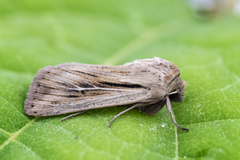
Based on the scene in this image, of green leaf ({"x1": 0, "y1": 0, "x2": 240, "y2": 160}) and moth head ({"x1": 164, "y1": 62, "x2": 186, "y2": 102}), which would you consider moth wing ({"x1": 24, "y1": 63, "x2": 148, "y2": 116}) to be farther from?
moth head ({"x1": 164, "y1": 62, "x2": 186, "y2": 102})

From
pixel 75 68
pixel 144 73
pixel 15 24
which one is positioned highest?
pixel 144 73

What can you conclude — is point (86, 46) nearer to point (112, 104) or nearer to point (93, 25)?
point (93, 25)

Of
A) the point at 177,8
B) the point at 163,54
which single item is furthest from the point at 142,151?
the point at 177,8

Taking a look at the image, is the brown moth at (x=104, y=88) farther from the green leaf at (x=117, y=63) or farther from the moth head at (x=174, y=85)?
the green leaf at (x=117, y=63)

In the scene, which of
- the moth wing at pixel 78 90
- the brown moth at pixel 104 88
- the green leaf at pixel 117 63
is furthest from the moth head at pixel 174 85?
the moth wing at pixel 78 90

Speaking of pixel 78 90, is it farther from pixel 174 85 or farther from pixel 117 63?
pixel 117 63
